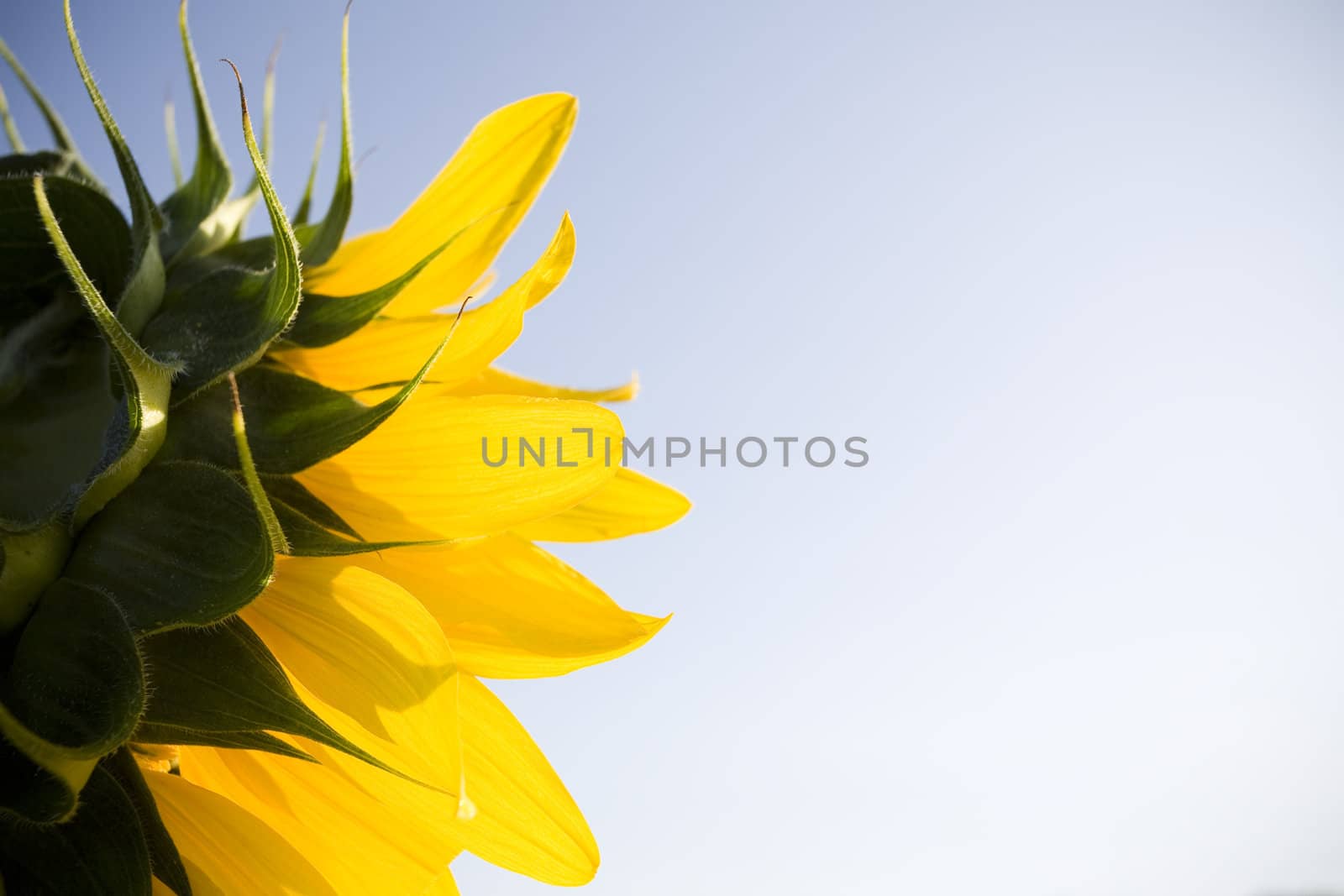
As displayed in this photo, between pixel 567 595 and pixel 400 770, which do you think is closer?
pixel 400 770

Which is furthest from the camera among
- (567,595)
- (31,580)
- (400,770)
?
(567,595)

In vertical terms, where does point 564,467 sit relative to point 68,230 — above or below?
below

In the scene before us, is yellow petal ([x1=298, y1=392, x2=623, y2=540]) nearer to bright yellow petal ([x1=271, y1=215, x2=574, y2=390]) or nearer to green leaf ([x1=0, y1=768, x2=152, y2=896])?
bright yellow petal ([x1=271, y1=215, x2=574, y2=390])

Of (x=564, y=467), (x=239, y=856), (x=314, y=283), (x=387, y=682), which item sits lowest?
(x=239, y=856)

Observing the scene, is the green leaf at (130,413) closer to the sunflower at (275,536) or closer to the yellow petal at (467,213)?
the sunflower at (275,536)

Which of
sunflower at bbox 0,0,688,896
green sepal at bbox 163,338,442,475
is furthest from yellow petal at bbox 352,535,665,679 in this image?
green sepal at bbox 163,338,442,475

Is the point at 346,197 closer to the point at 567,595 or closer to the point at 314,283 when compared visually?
the point at 314,283

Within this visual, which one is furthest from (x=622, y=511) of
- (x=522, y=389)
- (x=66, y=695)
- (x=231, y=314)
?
(x=66, y=695)

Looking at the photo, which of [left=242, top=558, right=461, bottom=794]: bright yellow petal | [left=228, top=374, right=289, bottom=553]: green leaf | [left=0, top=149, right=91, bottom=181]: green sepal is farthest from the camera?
[left=0, top=149, right=91, bottom=181]: green sepal

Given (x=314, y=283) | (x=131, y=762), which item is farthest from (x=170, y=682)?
(x=314, y=283)
